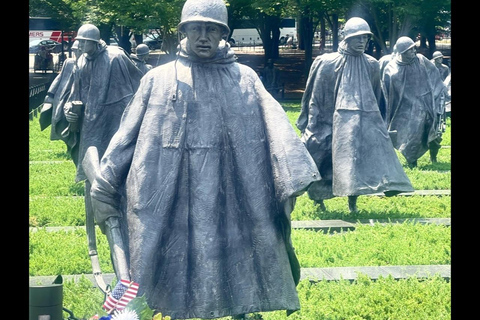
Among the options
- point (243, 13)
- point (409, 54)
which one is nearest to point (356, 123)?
point (409, 54)

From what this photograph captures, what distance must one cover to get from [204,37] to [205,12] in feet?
0.57

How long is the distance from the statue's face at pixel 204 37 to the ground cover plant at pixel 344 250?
2.12 m

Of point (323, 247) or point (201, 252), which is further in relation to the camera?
point (323, 247)

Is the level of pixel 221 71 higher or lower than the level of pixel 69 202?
higher

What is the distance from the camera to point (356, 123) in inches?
480

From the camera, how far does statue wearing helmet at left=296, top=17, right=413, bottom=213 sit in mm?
12203

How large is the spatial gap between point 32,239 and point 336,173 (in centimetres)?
350

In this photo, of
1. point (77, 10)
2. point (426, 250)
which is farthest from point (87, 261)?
point (77, 10)

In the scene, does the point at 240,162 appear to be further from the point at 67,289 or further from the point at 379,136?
the point at 379,136

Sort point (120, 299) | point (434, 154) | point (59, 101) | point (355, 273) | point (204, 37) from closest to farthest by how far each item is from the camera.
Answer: point (120, 299) < point (204, 37) < point (355, 273) < point (59, 101) < point (434, 154)

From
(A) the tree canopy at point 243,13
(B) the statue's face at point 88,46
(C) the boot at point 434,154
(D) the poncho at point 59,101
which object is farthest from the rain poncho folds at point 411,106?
(A) the tree canopy at point 243,13

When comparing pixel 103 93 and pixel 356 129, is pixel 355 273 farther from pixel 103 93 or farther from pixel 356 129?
pixel 103 93

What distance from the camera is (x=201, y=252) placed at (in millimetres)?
6547

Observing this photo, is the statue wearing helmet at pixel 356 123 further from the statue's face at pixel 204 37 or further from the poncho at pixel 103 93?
the statue's face at pixel 204 37
